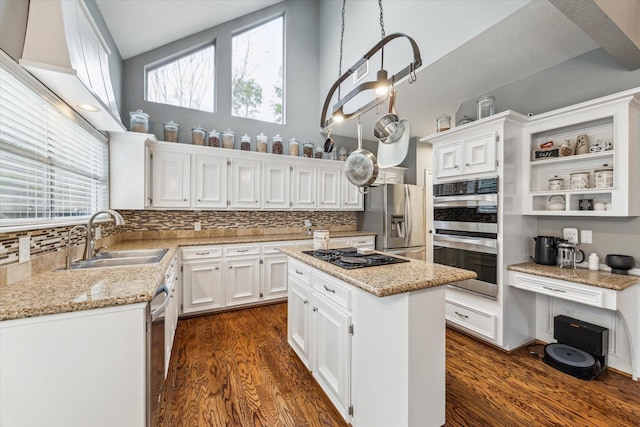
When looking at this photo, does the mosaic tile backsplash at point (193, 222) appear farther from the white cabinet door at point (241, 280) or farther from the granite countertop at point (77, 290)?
the white cabinet door at point (241, 280)

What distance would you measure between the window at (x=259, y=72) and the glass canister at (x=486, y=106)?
2.89 m

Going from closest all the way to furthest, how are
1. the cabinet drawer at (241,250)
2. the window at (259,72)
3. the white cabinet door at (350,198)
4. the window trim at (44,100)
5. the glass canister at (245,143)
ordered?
the window trim at (44,100), the cabinet drawer at (241,250), the glass canister at (245,143), the window at (259,72), the white cabinet door at (350,198)

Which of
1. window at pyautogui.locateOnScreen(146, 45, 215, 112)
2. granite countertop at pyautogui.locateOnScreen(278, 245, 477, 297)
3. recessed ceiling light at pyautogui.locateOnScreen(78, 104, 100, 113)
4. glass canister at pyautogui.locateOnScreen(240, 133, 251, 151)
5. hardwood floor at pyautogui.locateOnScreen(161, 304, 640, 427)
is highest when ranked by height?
window at pyautogui.locateOnScreen(146, 45, 215, 112)

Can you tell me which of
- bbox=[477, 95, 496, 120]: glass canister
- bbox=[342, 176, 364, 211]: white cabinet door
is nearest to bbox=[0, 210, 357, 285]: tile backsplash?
bbox=[342, 176, 364, 211]: white cabinet door

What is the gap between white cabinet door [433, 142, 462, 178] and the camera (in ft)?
9.26

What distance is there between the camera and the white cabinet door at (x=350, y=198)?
4.49 m

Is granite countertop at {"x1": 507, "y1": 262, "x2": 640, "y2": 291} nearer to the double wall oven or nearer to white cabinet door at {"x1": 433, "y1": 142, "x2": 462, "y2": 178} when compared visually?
the double wall oven

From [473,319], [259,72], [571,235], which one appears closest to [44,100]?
[259,72]

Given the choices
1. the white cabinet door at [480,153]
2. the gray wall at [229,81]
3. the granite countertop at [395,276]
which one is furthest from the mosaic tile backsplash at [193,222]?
the white cabinet door at [480,153]

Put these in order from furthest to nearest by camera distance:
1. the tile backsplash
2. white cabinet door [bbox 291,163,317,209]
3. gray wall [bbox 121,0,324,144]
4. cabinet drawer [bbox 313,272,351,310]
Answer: white cabinet door [bbox 291,163,317,209] < gray wall [bbox 121,0,324,144] < cabinet drawer [bbox 313,272,351,310] < the tile backsplash

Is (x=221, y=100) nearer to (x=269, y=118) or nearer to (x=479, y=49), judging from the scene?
(x=269, y=118)

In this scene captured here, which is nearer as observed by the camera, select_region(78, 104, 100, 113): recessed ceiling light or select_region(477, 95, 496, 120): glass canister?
select_region(78, 104, 100, 113): recessed ceiling light

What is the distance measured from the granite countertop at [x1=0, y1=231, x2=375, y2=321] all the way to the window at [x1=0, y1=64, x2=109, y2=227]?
1.11 feet

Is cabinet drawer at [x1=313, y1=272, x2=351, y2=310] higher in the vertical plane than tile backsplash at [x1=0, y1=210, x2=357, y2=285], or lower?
lower
